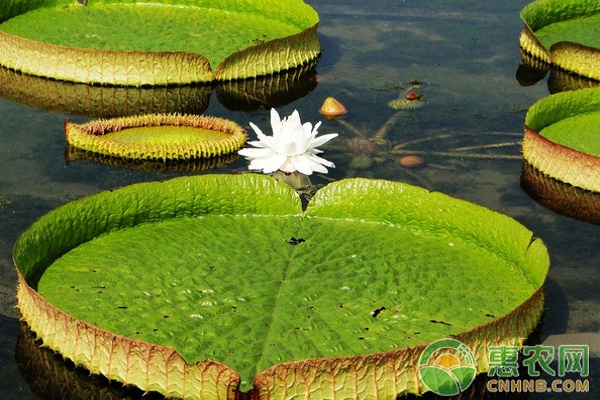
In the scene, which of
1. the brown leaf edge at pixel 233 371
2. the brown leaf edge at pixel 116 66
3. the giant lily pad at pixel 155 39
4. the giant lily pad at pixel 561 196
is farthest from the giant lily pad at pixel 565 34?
the brown leaf edge at pixel 233 371

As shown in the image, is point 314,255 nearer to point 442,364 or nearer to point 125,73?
point 442,364

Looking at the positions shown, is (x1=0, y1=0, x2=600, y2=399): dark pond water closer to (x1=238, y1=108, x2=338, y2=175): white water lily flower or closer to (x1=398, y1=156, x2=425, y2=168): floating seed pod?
(x1=398, y1=156, x2=425, y2=168): floating seed pod

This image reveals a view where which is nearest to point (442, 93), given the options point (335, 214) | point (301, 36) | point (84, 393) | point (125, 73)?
point (301, 36)

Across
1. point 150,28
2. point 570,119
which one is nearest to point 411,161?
point 570,119

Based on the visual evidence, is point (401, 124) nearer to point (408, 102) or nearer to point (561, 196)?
point (408, 102)

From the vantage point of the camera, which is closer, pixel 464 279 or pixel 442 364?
pixel 442 364
